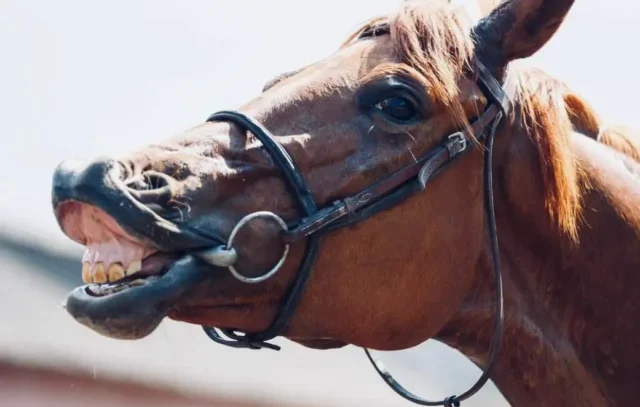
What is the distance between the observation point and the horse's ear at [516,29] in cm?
380

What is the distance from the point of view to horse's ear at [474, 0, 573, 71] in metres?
3.80

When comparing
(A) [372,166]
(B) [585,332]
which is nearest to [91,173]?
(A) [372,166]

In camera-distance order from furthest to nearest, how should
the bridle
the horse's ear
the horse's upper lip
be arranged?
the horse's ear
the bridle
the horse's upper lip

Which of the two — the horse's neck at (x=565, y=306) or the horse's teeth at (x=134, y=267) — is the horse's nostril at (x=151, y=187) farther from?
the horse's neck at (x=565, y=306)

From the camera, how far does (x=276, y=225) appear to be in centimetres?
345

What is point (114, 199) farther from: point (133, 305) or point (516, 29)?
point (516, 29)

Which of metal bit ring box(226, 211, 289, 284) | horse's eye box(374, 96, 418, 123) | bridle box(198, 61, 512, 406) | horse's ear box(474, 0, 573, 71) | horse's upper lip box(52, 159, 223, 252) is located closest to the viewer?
horse's upper lip box(52, 159, 223, 252)

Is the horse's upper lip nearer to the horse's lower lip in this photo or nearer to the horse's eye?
the horse's lower lip

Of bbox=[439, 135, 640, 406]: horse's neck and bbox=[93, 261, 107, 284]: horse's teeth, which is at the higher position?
bbox=[93, 261, 107, 284]: horse's teeth

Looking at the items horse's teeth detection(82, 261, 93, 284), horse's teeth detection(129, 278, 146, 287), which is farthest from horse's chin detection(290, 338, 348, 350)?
horse's teeth detection(82, 261, 93, 284)

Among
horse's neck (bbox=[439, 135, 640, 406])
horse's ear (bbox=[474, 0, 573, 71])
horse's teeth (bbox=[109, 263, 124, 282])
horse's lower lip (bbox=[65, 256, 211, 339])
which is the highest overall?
horse's ear (bbox=[474, 0, 573, 71])

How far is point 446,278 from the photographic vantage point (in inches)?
148

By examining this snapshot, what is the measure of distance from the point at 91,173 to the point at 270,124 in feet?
2.27

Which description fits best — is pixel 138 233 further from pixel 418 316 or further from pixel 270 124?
pixel 418 316
